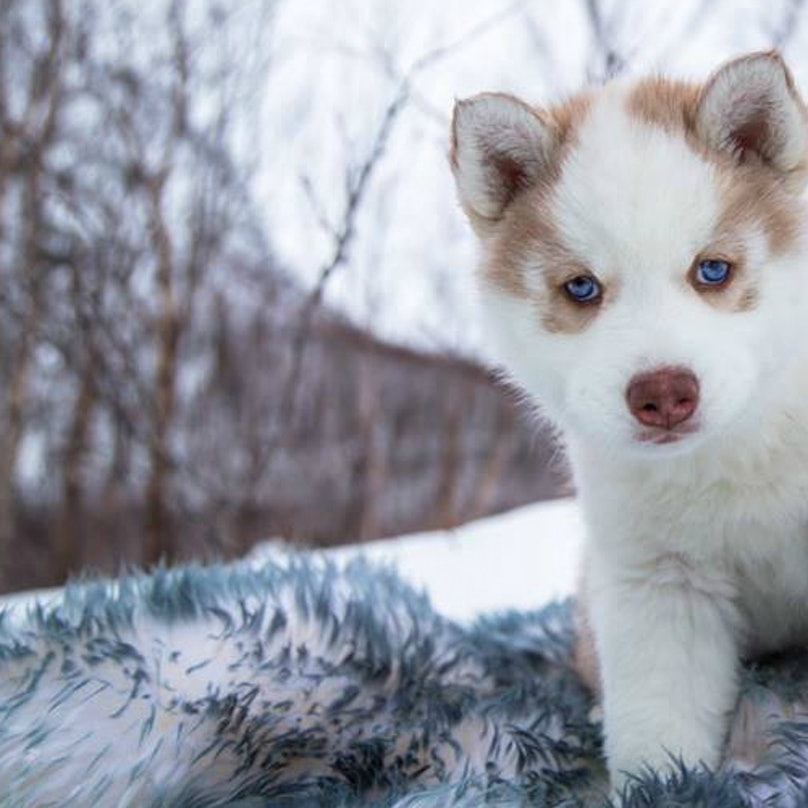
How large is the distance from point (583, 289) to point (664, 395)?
218 millimetres

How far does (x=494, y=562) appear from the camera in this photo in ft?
9.05

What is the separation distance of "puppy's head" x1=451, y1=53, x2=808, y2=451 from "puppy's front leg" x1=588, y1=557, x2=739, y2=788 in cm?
27

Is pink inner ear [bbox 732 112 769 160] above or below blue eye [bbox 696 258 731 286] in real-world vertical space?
above

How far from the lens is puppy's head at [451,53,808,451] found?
4.05 feet

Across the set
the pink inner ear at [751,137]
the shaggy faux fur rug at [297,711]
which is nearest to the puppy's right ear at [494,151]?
the pink inner ear at [751,137]

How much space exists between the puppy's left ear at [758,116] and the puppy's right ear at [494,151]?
221mm

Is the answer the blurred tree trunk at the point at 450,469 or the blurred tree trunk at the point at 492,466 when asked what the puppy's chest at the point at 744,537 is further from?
the blurred tree trunk at the point at 492,466

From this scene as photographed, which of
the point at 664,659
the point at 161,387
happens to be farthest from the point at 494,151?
the point at 161,387

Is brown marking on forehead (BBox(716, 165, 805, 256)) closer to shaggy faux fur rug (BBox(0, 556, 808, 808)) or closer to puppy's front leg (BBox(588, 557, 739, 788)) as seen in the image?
puppy's front leg (BBox(588, 557, 739, 788))

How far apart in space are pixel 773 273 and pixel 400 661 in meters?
0.88

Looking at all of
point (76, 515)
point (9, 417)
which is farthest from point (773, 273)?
point (76, 515)

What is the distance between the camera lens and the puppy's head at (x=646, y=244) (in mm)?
1235

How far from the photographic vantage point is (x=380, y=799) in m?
1.39

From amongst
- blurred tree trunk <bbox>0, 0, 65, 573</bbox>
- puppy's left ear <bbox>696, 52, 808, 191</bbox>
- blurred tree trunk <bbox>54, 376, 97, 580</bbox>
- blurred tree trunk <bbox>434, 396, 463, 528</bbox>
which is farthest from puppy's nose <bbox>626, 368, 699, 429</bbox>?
blurred tree trunk <bbox>54, 376, 97, 580</bbox>
